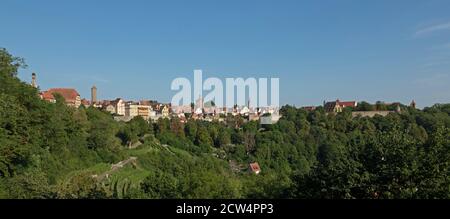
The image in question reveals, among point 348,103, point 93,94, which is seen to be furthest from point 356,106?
point 93,94

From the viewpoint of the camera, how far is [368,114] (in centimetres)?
7519

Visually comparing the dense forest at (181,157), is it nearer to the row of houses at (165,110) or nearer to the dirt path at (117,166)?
the dirt path at (117,166)

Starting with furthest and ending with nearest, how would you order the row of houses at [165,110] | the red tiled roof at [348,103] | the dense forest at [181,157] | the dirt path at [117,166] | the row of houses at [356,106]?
the red tiled roof at [348,103] → the row of houses at [356,106] → the row of houses at [165,110] → the dirt path at [117,166] → the dense forest at [181,157]

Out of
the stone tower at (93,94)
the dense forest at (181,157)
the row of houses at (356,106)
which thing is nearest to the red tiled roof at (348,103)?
the row of houses at (356,106)

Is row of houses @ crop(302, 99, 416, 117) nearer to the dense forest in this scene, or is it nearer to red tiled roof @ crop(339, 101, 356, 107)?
red tiled roof @ crop(339, 101, 356, 107)

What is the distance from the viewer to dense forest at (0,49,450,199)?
8.07m

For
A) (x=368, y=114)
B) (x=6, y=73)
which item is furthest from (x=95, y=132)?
(x=368, y=114)

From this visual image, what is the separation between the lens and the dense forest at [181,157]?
8.07m

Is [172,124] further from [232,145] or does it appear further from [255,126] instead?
[255,126]

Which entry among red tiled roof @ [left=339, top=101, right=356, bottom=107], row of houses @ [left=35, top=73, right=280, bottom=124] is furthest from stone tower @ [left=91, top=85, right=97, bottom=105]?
red tiled roof @ [left=339, top=101, right=356, bottom=107]

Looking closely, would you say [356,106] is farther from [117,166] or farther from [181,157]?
[117,166]

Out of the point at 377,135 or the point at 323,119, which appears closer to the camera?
the point at 377,135

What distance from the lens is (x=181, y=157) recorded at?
138 feet
